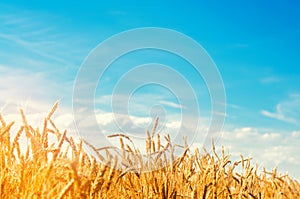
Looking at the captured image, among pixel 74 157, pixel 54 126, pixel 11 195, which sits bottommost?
pixel 11 195

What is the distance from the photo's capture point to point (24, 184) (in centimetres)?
289

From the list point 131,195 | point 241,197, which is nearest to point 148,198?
point 131,195

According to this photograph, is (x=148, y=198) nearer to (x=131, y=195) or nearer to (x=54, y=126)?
(x=131, y=195)

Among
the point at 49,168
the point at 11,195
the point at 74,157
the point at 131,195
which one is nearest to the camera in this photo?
the point at 49,168

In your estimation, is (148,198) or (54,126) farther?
(148,198)

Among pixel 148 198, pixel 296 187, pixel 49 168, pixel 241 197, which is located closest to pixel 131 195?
pixel 148 198

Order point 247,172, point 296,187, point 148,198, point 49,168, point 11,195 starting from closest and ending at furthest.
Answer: point 49,168
point 11,195
point 148,198
point 247,172
point 296,187

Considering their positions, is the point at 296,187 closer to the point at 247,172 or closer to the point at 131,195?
the point at 247,172

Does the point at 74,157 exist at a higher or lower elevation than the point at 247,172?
lower

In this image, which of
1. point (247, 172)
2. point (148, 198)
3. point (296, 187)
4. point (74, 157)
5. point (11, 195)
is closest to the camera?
point (74, 157)

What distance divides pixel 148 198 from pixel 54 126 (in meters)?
1.49

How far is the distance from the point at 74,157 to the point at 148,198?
164cm

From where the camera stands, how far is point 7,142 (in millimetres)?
3100

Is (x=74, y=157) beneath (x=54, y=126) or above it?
beneath
